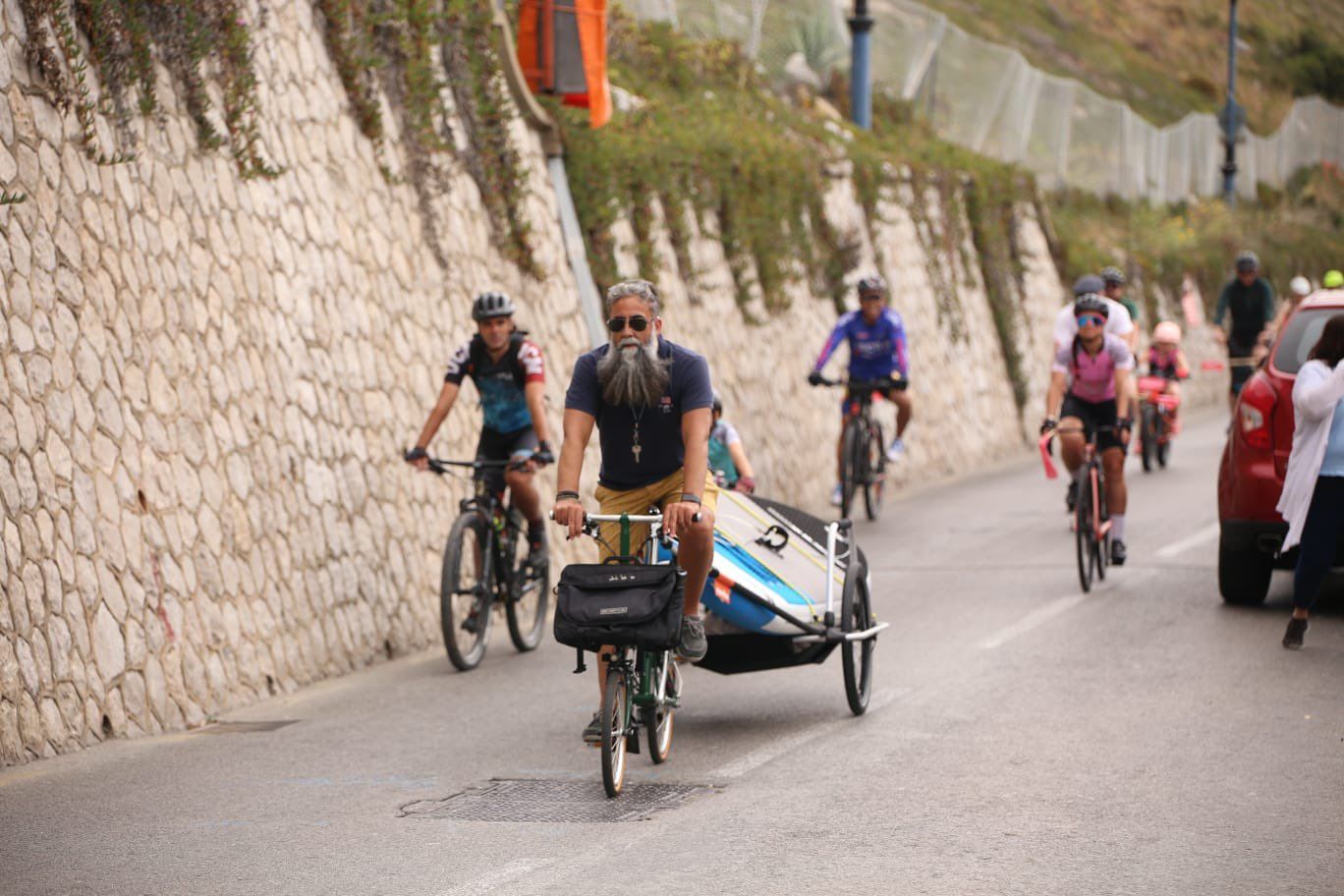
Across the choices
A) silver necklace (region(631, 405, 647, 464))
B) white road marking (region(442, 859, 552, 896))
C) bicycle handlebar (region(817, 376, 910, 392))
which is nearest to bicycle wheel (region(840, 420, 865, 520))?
bicycle handlebar (region(817, 376, 910, 392))

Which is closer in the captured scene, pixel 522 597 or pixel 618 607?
pixel 618 607

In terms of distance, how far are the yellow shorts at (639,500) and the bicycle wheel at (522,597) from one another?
3275 mm

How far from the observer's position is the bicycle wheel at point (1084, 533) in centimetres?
1281

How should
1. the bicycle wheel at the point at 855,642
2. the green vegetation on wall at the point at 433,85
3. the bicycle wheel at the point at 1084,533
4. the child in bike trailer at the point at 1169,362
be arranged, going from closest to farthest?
the bicycle wheel at the point at 855,642, the bicycle wheel at the point at 1084,533, the green vegetation on wall at the point at 433,85, the child in bike trailer at the point at 1169,362

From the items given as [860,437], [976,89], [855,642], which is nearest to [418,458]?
[855,642]

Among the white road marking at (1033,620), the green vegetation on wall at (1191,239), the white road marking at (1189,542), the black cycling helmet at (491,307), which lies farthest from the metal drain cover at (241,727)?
the green vegetation on wall at (1191,239)

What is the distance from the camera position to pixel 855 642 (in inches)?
355

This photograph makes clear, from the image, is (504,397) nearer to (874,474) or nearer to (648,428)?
(648,428)

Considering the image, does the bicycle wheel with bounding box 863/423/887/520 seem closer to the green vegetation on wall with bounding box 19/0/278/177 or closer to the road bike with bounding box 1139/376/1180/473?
the road bike with bounding box 1139/376/1180/473

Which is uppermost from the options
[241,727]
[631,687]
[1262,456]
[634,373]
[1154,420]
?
[634,373]

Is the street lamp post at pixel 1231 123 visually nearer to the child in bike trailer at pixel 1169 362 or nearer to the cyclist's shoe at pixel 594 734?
the child in bike trailer at pixel 1169 362

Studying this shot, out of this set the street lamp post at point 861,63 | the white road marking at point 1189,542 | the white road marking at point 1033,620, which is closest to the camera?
the white road marking at point 1033,620

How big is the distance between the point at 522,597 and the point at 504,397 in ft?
4.24

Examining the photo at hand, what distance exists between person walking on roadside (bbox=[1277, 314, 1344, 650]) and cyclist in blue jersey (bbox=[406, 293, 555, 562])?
157 inches
